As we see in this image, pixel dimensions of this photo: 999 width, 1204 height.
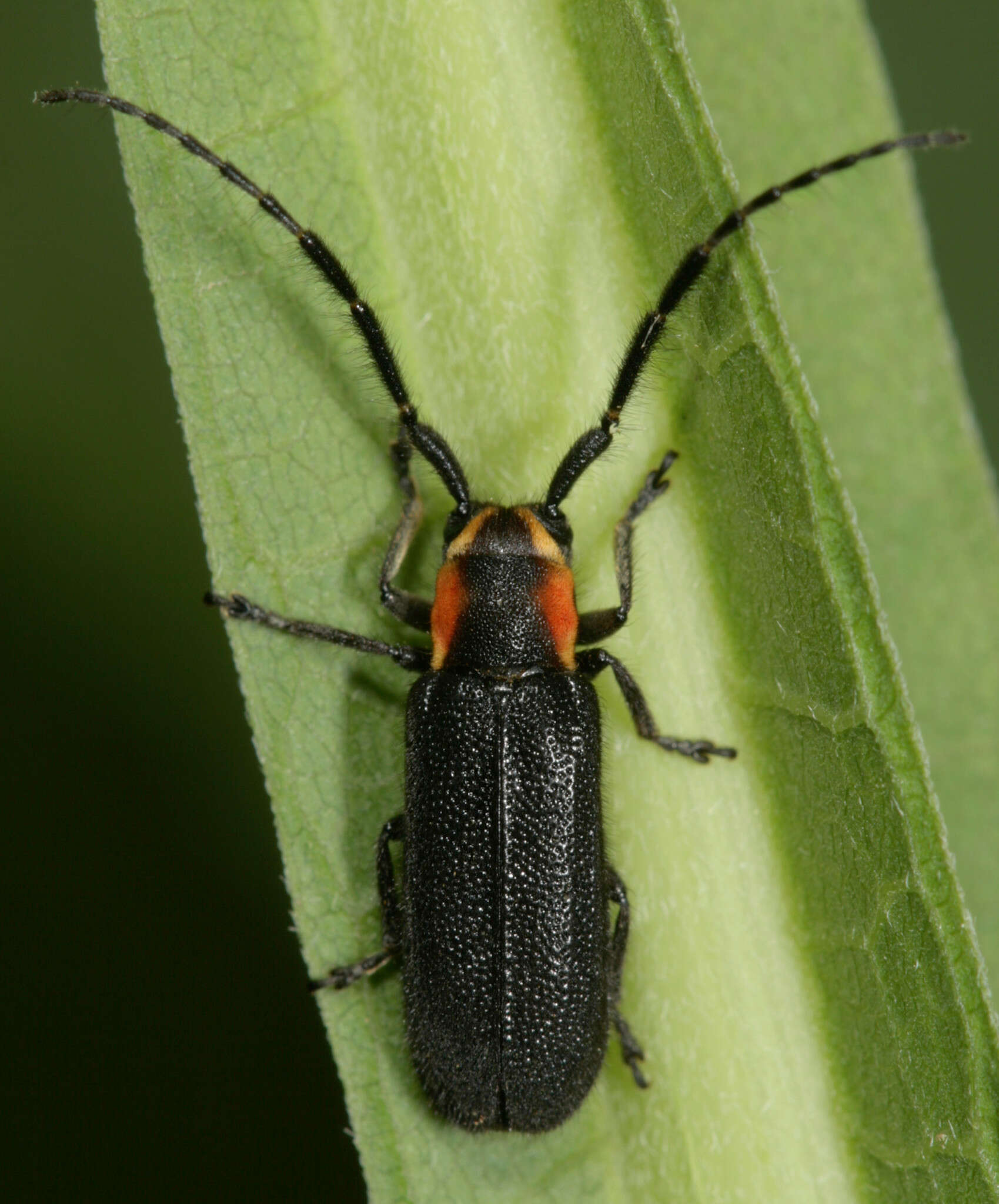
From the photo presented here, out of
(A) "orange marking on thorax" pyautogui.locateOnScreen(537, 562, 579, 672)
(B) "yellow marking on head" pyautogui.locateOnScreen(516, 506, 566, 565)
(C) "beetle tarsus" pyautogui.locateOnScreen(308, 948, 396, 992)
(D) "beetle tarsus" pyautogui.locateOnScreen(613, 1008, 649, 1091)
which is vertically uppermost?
(B) "yellow marking on head" pyautogui.locateOnScreen(516, 506, 566, 565)

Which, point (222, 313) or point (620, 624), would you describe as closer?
point (222, 313)

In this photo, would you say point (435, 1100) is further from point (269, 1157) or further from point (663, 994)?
point (269, 1157)

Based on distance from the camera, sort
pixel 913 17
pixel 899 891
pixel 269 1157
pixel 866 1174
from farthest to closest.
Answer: pixel 913 17 < pixel 269 1157 < pixel 866 1174 < pixel 899 891

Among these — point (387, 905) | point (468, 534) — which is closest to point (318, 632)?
point (468, 534)

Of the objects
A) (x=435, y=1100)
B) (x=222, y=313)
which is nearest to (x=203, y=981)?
(x=435, y=1100)

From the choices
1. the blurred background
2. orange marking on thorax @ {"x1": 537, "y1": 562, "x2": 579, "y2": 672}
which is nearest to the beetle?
orange marking on thorax @ {"x1": 537, "y1": 562, "x2": 579, "y2": 672}

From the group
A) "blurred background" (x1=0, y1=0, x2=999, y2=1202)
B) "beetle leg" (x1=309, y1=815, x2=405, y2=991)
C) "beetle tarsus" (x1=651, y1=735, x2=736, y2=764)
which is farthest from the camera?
"blurred background" (x1=0, y1=0, x2=999, y2=1202)

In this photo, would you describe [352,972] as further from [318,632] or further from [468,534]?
[468,534]

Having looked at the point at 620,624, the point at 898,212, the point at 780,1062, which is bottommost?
the point at 780,1062

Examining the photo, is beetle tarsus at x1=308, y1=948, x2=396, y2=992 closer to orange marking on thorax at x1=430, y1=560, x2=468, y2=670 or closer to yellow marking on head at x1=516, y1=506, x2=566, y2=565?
orange marking on thorax at x1=430, y1=560, x2=468, y2=670
